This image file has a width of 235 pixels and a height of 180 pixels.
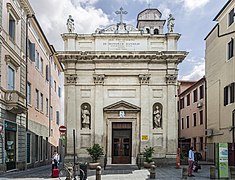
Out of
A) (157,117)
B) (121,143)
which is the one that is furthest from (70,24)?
(121,143)

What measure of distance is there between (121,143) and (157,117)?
3449 mm

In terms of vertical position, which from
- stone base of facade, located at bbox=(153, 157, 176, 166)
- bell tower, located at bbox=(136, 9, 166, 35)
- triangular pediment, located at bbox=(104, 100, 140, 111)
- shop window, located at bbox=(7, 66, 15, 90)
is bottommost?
stone base of facade, located at bbox=(153, 157, 176, 166)

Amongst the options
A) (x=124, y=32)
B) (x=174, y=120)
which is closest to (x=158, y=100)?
(x=174, y=120)

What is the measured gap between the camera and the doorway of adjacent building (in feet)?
102

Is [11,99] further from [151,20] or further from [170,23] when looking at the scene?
[151,20]

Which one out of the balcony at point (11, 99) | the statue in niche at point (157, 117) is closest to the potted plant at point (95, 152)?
the statue in niche at point (157, 117)

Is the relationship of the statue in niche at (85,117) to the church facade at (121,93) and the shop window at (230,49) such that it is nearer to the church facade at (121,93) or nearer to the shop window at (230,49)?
the church facade at (121,93)

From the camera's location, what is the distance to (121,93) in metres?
30.9

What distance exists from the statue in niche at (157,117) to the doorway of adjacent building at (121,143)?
1.93 meters

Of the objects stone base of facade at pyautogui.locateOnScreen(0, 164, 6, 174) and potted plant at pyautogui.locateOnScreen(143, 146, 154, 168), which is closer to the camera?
stone base of facade at pyautogui.locateOnScreen(0, 164, 6, 174)

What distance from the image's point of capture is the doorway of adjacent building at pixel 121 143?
102ft

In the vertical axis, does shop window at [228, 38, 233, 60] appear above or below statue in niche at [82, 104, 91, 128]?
above

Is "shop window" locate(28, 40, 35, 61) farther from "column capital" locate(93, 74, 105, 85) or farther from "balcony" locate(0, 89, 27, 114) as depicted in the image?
"balcony" locate(0, 89, 27, 114)

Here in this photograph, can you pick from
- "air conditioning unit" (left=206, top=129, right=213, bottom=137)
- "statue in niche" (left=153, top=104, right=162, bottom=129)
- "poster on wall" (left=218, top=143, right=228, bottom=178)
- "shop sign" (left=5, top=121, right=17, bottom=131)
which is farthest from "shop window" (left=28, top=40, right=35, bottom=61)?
"air conditioning unit" (left=206, top=129, right=213, bottom=137)
